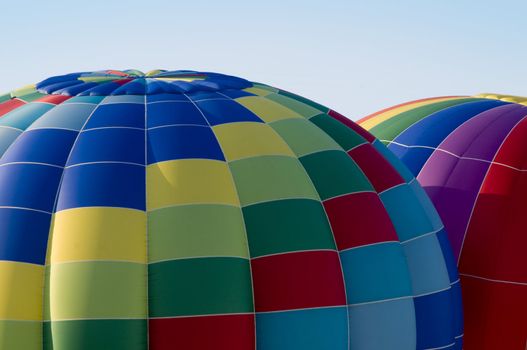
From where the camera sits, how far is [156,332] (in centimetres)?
714

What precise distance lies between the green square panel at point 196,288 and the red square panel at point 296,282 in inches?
6.4

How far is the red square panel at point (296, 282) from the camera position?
740 centimetres

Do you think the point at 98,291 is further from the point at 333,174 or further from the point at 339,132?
the point at 339,132

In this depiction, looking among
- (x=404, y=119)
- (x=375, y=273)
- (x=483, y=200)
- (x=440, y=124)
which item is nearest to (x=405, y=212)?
(x=375, y=273)

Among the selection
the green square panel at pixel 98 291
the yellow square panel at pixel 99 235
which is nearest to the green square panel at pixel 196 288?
the green square panel at pixel 98 291

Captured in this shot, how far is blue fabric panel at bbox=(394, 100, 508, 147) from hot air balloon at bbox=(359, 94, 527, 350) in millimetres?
13

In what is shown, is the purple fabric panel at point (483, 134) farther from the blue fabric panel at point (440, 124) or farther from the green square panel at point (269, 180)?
the green square panel at point (269, 180)

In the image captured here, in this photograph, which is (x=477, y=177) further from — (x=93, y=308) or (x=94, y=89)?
(x=93, y=308)

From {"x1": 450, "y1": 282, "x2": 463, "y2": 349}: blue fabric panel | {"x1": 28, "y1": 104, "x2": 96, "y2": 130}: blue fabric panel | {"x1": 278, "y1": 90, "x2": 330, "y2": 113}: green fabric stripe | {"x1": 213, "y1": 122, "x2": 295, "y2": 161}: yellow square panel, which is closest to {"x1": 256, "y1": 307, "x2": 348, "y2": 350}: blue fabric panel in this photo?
{"x1": 213, "y1": 122, "x2": 295, "y2": 161}: yellow square panel

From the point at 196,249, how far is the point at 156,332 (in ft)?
2.24

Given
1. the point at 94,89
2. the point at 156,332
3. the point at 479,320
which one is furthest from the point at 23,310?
the point at 479,320

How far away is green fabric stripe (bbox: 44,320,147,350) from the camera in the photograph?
7098 mm

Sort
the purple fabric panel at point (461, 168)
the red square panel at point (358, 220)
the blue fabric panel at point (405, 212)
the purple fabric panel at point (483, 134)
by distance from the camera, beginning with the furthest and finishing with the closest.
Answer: the purple fabric panel at point (483, 134), the purple fabric panel at point (461, 168), the blue fabric panel at point (405, 212), the red square panel at point (358, 220)

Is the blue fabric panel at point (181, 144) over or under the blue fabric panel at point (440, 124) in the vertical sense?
over
